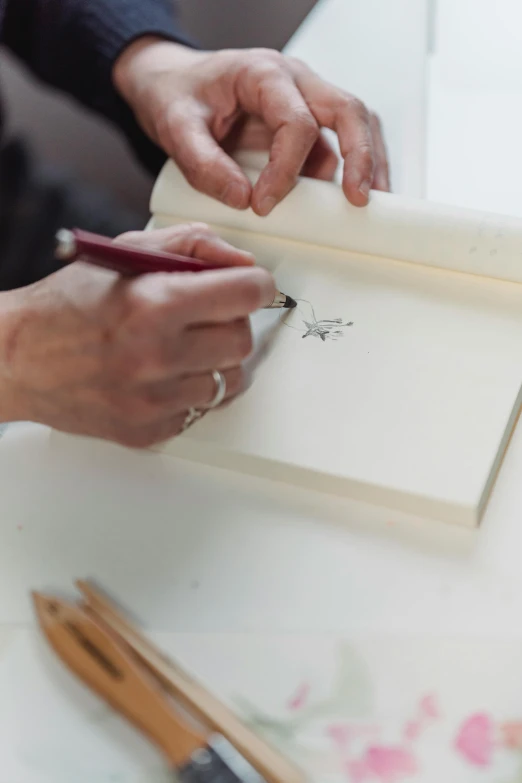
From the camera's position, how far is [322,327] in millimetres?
571

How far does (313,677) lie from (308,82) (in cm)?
53

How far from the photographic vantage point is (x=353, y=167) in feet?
2.09

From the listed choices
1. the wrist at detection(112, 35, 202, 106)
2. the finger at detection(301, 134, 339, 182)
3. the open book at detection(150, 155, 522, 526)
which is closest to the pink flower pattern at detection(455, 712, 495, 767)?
the open book at detection(150, 155, 522, 526)

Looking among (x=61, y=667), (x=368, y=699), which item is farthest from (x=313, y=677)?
(x=61, y=667)

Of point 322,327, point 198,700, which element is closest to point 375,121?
point 322,327

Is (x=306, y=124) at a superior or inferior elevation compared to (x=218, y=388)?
superior

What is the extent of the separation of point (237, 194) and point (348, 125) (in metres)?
0.12

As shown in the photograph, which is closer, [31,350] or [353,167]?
[31,350]

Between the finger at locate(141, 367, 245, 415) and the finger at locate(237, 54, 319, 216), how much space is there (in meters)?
0.20

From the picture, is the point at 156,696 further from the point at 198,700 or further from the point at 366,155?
the point at 366,155

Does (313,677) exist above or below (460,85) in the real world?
below

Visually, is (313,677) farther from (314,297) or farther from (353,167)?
(353,167)

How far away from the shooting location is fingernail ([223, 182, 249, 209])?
2.12 feet

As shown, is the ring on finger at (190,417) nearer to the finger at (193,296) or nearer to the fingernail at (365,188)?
the finger at (193,296)
